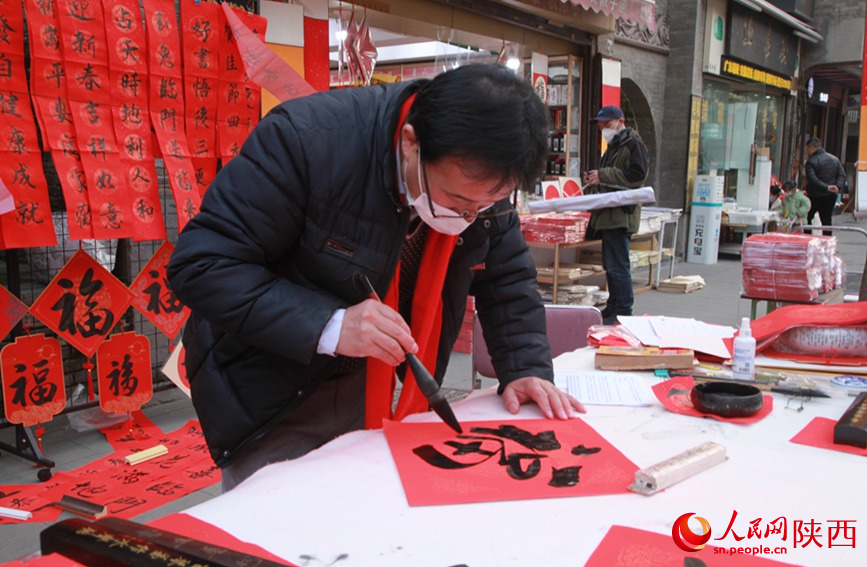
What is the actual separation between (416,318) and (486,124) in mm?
568

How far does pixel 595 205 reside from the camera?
5.82 m

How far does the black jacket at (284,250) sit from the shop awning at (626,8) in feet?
18.0

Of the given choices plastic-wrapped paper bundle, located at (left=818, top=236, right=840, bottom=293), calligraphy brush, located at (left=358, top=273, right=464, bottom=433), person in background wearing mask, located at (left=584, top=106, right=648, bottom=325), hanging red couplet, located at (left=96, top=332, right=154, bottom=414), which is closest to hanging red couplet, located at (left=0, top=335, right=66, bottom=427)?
hanging red couplet, located at (left=96, top=332, right=154, bottom=414)

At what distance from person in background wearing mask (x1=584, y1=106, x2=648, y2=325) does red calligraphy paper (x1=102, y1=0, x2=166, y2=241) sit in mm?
3655

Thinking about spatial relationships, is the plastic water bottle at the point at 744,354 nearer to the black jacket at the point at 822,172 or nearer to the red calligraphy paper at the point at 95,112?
the red calligraphy paper at the point at 95,112

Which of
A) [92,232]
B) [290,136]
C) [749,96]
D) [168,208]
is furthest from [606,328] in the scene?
[749,96]

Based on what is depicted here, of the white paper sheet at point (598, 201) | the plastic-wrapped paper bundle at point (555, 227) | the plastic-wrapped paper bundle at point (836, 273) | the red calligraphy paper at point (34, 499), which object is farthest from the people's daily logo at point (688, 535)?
the plastic-wrapped paper bundle at point (555, 227)

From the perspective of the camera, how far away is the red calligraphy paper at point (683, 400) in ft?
5.55

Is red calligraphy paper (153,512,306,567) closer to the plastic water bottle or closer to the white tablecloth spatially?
the white tablecloth

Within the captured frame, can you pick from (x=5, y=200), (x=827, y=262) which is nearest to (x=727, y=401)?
(x=827, y=262)

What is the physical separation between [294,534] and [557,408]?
0.77 metres

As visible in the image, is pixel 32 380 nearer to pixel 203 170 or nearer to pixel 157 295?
pixel 157 295

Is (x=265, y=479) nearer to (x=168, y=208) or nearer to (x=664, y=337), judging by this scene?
(x=664, y=337)

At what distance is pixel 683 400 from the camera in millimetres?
1804
